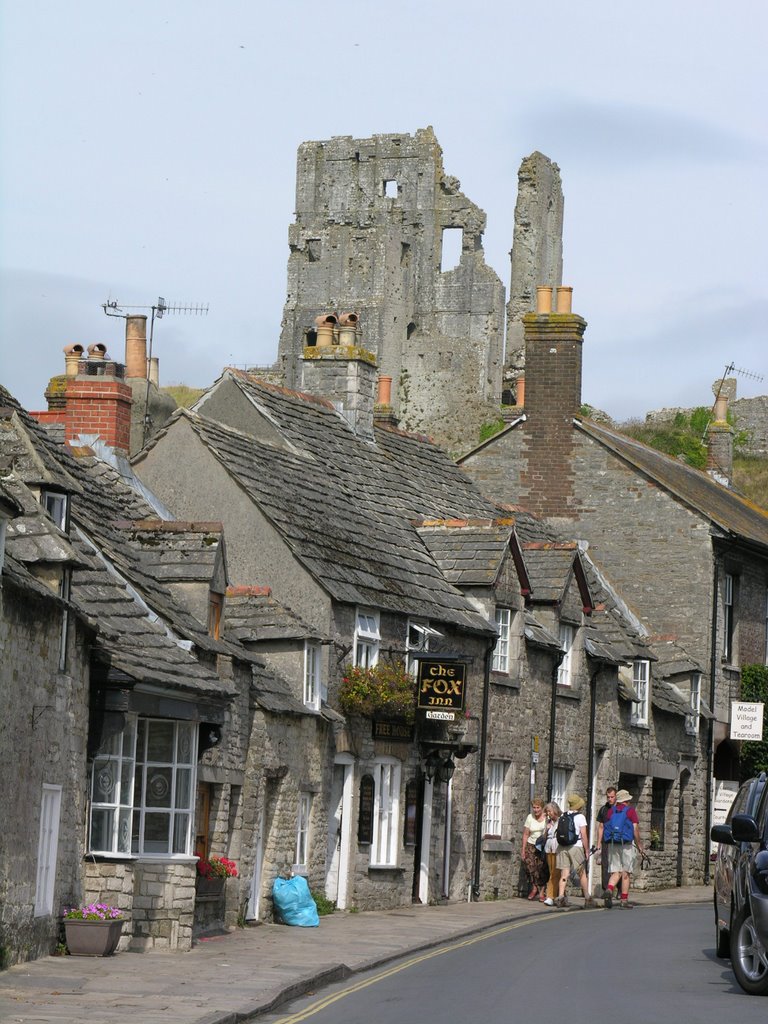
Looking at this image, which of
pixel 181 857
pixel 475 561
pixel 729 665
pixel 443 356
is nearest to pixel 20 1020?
pixel 181 857

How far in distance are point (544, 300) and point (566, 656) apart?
10.7 m

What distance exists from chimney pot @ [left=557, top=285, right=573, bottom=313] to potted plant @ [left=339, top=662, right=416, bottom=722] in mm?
15726

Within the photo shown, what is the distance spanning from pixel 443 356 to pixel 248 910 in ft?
254

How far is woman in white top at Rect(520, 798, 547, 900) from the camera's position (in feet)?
96.3

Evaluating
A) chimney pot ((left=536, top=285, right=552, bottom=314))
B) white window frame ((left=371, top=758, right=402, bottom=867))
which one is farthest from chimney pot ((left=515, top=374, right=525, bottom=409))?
white window frame ((left=371, top=758, right=402, bottom=867))

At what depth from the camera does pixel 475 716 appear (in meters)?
28.5

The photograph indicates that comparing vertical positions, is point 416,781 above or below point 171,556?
below

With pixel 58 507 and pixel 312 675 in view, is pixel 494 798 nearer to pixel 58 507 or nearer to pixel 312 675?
pixel 312 675

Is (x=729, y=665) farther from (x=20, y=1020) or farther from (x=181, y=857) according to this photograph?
(x=20, y=1020)

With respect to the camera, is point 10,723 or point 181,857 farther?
point 181,857

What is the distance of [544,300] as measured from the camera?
40438 mm

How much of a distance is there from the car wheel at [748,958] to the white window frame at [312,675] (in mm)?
9292

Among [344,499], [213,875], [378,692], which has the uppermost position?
[344,499]

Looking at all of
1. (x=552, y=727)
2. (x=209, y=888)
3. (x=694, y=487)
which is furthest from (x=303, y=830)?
(x=694, y=487)
